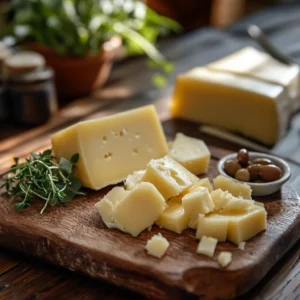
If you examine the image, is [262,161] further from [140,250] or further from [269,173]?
[140,250]

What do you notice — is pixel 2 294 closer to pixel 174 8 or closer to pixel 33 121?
pixel 33 121

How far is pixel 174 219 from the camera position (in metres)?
1.45

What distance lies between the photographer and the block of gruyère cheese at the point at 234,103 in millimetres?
2129

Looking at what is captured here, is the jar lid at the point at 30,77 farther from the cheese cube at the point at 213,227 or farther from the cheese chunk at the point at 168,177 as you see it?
the cheese cube at the point at 213,227

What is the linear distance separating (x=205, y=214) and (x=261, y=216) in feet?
0.46

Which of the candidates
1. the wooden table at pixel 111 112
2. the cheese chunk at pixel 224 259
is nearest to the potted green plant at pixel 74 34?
the wooden table at pixel 111 112

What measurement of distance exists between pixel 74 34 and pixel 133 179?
1115 millimetres

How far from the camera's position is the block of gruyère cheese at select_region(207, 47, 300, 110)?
2.25 meters

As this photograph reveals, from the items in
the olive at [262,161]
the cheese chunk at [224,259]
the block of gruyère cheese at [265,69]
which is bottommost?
the cheese chunk at [224,259]

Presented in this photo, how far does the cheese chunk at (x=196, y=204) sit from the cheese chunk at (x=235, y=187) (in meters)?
0.13

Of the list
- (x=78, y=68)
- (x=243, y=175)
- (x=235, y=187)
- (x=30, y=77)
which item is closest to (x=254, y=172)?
(x=243, y=175)

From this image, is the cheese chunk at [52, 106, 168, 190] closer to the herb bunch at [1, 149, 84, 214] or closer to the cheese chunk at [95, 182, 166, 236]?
the herb bunch at [1, 149, 84, 214]

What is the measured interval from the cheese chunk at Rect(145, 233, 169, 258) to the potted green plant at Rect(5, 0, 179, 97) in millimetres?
1334

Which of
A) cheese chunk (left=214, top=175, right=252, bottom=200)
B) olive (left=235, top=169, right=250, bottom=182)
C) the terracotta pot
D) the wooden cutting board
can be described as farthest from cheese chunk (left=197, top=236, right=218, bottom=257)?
the terracotta pot
